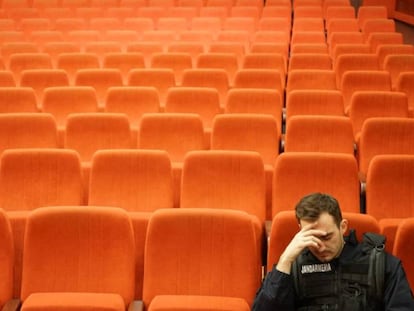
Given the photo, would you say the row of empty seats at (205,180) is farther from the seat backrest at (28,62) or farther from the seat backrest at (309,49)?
the seat backrest at (309,49)

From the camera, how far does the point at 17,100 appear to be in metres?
1.08

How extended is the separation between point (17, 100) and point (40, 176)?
0.36 meters

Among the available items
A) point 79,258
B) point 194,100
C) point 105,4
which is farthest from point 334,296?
point 105,4

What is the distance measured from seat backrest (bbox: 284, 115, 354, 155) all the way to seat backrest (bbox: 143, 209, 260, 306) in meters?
0.33

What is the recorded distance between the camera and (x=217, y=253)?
1.93 ft

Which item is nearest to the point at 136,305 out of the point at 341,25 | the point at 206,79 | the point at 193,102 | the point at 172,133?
the point at 172,133

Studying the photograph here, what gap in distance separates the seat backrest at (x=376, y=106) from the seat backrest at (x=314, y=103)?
0.03 metres

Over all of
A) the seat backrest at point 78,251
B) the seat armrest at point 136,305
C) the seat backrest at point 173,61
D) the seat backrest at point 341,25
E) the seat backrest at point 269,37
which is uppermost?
the seat backrest at point 341,25

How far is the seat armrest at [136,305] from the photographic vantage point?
0.57 m

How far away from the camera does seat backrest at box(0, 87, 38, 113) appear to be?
1.08 meters

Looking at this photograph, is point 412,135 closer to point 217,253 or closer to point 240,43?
point 217,253

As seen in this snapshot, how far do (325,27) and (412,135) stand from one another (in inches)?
43.9

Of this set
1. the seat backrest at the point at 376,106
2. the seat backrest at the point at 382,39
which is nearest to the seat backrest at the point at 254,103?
the seat backrest at the point at 376,106

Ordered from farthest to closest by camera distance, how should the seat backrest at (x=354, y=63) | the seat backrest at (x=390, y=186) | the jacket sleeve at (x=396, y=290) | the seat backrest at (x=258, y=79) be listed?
the seat backrest at (x=354, y=63)
the seat backrest at (x=258, y=79)
the seat backrest at (x=390, y=186)
the jacket sleeve at (x=396, y=290)
